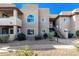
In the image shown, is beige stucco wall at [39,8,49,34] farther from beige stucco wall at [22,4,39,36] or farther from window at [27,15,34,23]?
window at [27,15,34,23]

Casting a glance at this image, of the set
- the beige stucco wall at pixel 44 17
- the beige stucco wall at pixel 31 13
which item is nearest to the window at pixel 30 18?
the beige stucco wall at pixel 31 13

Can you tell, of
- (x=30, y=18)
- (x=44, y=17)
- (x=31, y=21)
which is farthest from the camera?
(x=44, y=17)

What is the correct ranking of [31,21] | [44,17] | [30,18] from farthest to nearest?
[44,17], [30,18], [31,21]

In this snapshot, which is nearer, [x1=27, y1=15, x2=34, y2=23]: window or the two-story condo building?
the two-story condo building

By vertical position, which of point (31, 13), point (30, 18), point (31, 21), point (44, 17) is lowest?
point (31, 21)

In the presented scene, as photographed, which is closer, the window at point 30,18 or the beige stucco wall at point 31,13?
the beige stucco wall at point 31,13

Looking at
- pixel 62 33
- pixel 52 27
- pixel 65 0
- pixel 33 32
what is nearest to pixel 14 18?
pixel 33 32

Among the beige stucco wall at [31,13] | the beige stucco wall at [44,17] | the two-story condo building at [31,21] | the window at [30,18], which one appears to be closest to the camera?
the two-story condo building at [31,21]

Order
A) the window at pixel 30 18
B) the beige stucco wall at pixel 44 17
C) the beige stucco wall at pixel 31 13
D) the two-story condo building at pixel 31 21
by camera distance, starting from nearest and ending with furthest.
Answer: the two-story condo building at pixel 31 21 → the beige stucco wall at pixel 31 13 → the window at pixel 30 18 → the beige stucco wall at pixel 44 17

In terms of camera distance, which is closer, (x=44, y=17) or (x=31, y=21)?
(x=31, y=21)

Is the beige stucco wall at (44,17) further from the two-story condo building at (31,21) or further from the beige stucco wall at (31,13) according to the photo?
the beige stucco wall at (31,13)

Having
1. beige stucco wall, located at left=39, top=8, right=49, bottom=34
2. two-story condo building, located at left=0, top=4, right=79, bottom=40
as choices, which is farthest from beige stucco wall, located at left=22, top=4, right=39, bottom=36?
beige stucco wall, located at left=39, top=8, right=49, bottom=34

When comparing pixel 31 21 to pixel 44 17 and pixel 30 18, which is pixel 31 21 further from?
pixel 44 17

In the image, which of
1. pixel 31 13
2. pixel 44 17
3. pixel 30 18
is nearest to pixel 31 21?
pixel 30 18
